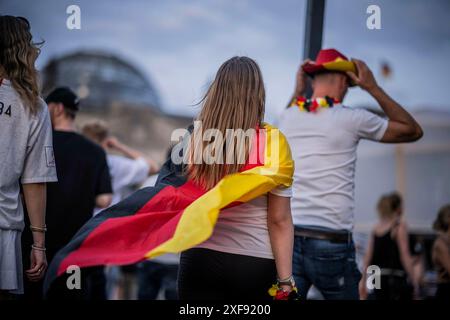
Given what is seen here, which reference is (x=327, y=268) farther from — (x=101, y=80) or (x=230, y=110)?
(x=101, y=80)

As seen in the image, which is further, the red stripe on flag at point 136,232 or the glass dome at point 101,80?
the glass dome at point 101,80

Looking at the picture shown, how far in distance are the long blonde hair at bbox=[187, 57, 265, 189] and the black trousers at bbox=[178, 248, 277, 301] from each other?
1.08 feet

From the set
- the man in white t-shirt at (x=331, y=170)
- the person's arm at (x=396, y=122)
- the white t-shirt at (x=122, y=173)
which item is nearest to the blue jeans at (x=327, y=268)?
the man in white t-shirt at (x=331, y=170)

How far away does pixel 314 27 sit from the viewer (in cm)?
405

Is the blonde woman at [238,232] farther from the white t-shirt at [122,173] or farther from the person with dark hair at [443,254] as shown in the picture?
the white t-shirt at [122,173]

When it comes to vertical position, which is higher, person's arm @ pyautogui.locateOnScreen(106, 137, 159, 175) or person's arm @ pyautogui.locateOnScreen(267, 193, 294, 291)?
person's arm @ pyautogui.locateOnScreen(267, 193, 294, 291)

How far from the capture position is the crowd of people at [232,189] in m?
2.62

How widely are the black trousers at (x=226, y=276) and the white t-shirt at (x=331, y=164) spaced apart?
0.94 m

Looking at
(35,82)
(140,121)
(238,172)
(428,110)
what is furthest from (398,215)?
(140,121)

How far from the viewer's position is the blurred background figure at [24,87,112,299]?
3.90m

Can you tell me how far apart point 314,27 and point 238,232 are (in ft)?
6.40

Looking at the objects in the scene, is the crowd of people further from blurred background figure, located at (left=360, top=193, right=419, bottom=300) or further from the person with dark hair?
blurred background figure, located at (left=360, top=193, right=419, bottom=300)

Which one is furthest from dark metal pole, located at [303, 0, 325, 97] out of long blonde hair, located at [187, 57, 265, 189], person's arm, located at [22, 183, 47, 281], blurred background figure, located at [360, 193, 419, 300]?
blurred background figure, located at [360, 193, 419, 300]

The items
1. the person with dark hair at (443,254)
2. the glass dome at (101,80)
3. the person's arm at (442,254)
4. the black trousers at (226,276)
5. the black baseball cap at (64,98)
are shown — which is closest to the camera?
the black trousers at (226,276)
